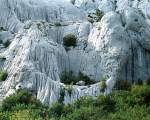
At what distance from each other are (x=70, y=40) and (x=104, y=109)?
42.6 ft

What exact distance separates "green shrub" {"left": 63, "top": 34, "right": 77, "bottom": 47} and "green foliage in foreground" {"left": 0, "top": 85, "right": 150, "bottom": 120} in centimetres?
1053

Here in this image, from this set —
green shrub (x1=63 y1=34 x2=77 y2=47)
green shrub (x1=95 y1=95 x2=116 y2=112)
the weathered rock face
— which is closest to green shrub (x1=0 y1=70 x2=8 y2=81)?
the weathered rock face

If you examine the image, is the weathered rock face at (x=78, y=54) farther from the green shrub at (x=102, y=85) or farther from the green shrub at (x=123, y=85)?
the green shrub at (x=123, y=85)

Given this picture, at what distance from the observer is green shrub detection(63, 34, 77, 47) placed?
56.1 metres

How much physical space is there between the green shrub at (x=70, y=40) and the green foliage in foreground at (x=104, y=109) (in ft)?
34.6

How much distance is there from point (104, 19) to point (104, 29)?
1706mm

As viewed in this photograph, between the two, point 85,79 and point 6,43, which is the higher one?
point 6,43

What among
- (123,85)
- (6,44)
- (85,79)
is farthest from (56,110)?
(6,44)

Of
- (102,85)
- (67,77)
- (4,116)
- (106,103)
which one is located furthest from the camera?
(67,77)

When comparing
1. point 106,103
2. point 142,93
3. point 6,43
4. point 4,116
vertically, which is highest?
point 6,43

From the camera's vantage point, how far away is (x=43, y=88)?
48.2 metres

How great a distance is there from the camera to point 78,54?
54750mm

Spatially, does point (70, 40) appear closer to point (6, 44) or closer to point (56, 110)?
point (6, 44)

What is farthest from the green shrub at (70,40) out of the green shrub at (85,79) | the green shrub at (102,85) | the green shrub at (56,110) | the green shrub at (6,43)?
the green shrub at (56,110)
